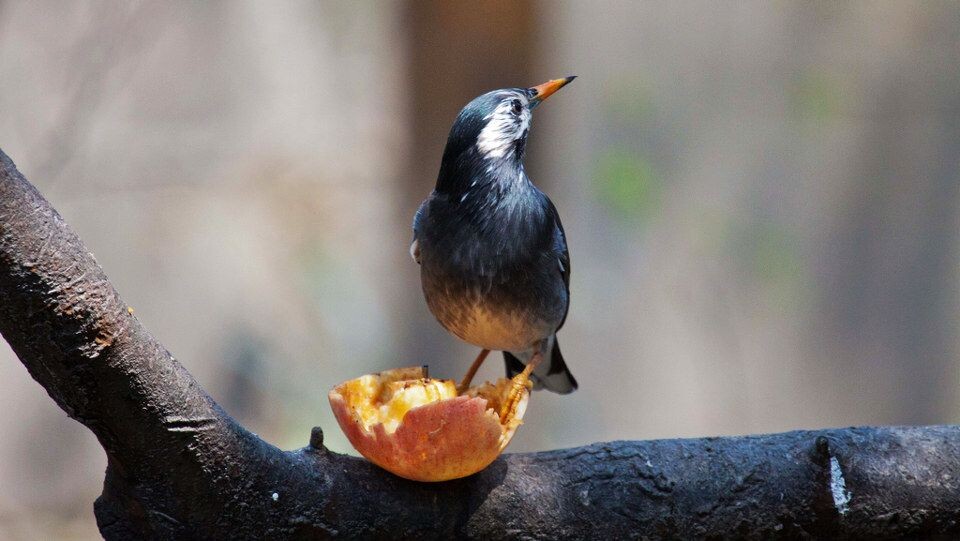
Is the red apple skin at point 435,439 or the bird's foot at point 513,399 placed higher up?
the red apple skin at point 435,439

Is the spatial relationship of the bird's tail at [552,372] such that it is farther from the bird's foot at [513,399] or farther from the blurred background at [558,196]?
the blurred background at [558,196]

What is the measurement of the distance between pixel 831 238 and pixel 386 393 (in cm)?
464

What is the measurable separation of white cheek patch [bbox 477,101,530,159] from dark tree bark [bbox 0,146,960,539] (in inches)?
38.5

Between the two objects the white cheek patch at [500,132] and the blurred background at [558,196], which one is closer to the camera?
the white cheek patch at [500,132]

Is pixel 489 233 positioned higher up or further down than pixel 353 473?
higher up

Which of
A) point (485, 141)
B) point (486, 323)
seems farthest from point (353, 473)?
point (485, 141)

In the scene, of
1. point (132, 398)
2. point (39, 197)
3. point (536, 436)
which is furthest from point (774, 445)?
point (536, 436)

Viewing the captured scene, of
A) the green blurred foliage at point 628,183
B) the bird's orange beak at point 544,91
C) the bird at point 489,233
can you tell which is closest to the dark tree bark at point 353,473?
the bird at point 489,233

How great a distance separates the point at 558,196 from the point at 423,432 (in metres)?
3.91

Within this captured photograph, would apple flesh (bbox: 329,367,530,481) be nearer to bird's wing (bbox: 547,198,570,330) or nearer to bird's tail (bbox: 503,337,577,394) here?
bird's wing (bbox: 547,198,570,330)

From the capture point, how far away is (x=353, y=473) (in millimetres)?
2475

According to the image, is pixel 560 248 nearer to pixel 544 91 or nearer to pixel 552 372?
pixel 544 91

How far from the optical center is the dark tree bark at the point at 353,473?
1.86 metres

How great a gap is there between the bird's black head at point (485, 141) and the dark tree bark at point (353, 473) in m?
0.91
